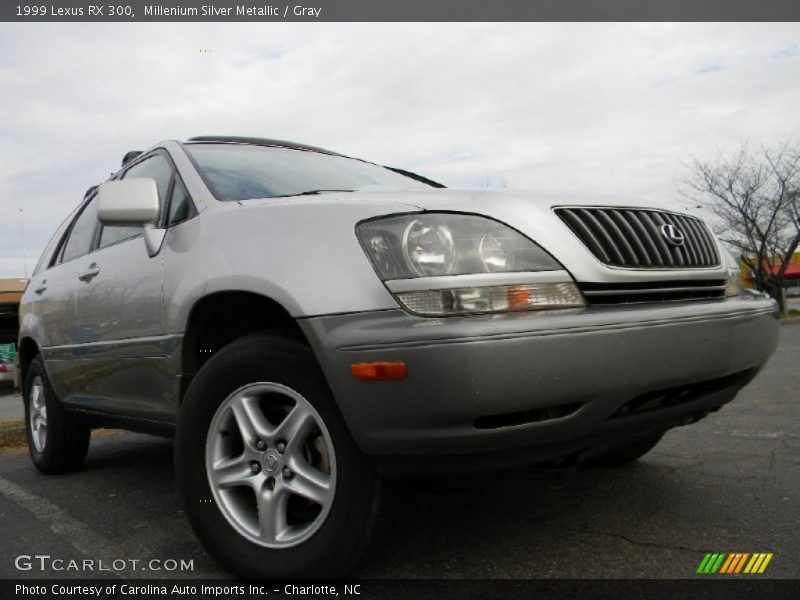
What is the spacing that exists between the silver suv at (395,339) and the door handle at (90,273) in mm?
616

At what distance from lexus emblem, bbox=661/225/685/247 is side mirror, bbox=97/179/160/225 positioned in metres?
1.88

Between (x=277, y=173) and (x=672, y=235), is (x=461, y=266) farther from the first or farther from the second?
(x=277, y=173)

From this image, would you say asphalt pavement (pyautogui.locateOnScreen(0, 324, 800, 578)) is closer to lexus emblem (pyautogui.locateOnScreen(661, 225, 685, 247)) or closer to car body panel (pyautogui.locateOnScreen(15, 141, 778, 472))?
car body panel (pyautogui.locateOnScreen(15, 141, 778, 472))

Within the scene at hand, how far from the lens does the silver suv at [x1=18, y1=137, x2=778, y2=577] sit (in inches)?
75.7

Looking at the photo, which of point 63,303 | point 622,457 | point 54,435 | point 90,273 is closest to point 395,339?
point 622,457

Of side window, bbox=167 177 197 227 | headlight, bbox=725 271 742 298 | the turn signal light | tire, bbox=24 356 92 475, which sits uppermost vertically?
side window, bbox=167 177 197 227

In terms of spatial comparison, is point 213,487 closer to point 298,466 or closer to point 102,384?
point 298,466

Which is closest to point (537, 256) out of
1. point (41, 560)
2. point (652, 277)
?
point (652, 277)

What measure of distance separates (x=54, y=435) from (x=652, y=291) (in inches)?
136

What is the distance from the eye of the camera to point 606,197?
2.53 metres

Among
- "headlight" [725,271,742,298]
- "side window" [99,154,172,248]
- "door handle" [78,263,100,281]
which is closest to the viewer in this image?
"headlight" [725,271,742,298]

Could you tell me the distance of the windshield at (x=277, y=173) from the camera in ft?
9.48

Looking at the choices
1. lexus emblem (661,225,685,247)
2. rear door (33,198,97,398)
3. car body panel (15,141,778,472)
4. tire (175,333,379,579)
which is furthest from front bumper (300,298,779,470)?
rear door (33,198,97,398)

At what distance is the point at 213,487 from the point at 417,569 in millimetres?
710
